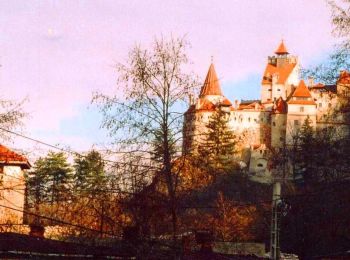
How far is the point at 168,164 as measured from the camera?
16953 millimetres

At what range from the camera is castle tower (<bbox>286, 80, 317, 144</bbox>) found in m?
102

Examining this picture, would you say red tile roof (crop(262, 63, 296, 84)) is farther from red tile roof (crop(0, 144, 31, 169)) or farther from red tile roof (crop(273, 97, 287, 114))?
red tile roof (crop(0, 144, 31, 169))

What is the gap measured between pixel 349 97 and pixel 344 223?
3289 cm

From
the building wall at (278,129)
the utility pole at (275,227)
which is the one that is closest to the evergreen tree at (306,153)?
the utility pole at (275,227)

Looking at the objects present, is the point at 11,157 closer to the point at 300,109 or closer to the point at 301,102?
the point at 300,109

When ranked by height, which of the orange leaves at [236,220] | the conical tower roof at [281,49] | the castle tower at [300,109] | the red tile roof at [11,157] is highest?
the conical tower roof at [281,49]

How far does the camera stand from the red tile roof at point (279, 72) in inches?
4628

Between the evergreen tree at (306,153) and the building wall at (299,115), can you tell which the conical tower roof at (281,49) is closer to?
the building wall at (299,115)

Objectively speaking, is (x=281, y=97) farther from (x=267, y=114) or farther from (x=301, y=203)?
(x=301, y=203)

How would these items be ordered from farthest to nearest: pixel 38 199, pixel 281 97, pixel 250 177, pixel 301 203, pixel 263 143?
1. pixel 281 97
2. pixel 263 143
3. pixel 250 177
4. pixel 301 203
5. pixel 38 199

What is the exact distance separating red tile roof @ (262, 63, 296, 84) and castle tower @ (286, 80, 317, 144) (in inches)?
461

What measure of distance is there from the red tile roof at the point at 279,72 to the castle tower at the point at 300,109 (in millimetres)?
11700

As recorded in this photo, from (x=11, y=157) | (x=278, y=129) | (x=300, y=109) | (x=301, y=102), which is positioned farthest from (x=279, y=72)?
(x=11, y=157)

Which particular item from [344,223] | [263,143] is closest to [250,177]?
[263,143]
